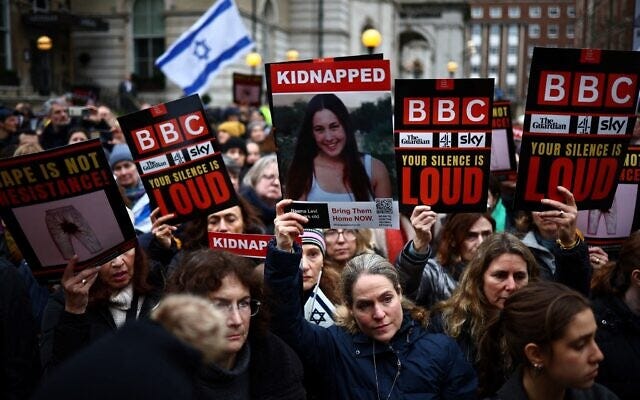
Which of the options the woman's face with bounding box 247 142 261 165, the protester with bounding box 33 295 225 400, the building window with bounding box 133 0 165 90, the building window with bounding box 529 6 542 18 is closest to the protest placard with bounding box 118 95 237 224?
the protester with bounding box 33 295 225 400

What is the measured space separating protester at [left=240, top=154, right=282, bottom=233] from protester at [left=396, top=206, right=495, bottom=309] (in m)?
2.07

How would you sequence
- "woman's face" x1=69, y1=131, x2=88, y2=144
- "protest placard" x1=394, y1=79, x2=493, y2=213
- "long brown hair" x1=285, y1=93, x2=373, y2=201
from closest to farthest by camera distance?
"long brown hair" x1=285, y1=93, x2=373, y2=201
"protest placard" x1=394, y1=79, x2=493, y2=213
"woman's face" x1=69, y1=131, x2=88, y2=144

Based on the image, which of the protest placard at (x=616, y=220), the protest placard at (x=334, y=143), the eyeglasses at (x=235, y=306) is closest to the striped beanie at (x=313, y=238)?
the protest placard at (x=334, y=143)

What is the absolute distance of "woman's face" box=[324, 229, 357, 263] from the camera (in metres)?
5.58

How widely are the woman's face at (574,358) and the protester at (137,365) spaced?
160cm

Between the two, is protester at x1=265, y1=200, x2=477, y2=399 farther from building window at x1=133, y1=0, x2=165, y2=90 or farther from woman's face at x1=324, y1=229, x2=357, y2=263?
building window at x1=133, y1=0, x2=165, y2=90

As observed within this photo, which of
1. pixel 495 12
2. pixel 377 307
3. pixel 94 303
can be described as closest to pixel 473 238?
pixel 377 307

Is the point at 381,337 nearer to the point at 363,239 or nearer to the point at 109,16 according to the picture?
the point at 363,239

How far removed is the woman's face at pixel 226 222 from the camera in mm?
5746

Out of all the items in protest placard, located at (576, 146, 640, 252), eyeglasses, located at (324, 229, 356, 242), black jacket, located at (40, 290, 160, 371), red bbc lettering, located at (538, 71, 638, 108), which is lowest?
black jacket, located at (40, 290, 160, 371)

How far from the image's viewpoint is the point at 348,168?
14.0 ft

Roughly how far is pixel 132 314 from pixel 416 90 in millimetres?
1920

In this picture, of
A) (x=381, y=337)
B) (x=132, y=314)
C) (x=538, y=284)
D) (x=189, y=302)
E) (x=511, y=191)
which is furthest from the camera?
(x=511, y=191)

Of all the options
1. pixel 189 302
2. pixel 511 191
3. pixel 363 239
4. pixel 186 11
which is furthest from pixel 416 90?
pixel 186 11
